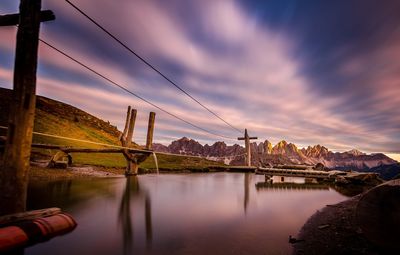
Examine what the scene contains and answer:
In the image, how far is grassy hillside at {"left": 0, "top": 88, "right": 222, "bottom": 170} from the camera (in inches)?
1386

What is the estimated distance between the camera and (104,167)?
1216 inches

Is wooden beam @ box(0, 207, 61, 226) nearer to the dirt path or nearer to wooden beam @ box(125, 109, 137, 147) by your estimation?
the dirt path

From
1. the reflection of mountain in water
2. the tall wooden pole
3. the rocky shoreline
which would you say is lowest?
the reflection of mountain in water

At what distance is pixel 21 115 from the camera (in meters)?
6.58

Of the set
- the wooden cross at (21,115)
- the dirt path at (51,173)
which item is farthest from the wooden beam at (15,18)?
the dirt path at (51,173)

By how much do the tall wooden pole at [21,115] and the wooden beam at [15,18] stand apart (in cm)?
23

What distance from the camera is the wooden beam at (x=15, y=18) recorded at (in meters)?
7.29

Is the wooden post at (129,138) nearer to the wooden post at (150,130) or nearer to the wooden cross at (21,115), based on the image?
the wooden post at (150,130)

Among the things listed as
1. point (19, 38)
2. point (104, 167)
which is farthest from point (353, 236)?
point (104, 167)

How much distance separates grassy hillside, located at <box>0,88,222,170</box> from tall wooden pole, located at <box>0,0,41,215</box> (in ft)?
1.72

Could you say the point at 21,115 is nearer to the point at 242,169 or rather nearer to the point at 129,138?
the point at 129,138

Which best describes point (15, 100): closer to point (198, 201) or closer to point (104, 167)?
point (198, 201)

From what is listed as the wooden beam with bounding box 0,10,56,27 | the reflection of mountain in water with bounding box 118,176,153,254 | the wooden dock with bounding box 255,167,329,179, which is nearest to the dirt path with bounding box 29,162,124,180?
the reflection of mountain in water with bounding box 118,176,153,254

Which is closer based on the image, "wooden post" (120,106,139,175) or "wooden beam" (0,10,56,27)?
"wooden beam" (0,10,56,27)
